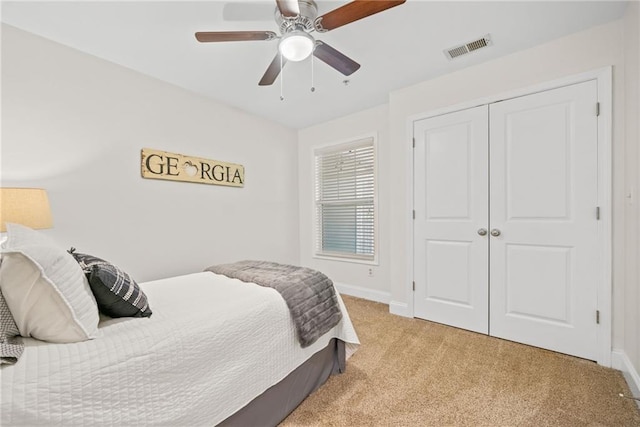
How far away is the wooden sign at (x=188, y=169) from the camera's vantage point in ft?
8.46

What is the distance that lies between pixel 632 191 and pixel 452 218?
45.5 inches

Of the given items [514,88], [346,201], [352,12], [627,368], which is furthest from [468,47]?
[627,368]

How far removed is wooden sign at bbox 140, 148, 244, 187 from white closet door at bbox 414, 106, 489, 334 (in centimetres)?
212

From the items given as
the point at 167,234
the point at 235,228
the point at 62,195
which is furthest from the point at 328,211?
the point at 62,195

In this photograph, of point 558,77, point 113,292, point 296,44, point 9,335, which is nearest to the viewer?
point 9,335

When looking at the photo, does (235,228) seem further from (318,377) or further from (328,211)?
(318,377)

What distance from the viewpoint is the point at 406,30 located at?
1.98 m

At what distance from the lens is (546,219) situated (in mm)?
2146

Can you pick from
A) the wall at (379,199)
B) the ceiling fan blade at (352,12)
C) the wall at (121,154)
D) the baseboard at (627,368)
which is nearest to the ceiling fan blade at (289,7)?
the ceiling fan blade at (352,12)

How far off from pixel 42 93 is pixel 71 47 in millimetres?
445

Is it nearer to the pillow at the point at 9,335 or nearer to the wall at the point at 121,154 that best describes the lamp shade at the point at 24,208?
the wall at the point at 121,154

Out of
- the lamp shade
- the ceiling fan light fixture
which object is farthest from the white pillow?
the ceiling fan light fixture

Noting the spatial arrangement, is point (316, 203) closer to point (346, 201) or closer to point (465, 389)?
point (346, 201)

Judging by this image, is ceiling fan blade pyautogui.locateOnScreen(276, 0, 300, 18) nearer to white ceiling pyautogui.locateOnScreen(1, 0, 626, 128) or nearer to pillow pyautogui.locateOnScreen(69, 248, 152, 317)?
white ceiling pyautogui.locateOnScreen(1, 0, 626, 128)
